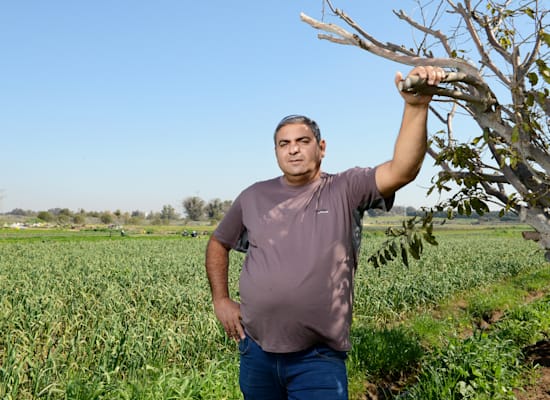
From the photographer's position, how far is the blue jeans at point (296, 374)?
2.22m

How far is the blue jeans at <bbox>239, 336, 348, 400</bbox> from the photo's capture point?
7.27ft

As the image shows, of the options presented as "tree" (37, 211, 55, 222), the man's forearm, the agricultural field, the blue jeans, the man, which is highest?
"tree" (37, 211, 55, 222)

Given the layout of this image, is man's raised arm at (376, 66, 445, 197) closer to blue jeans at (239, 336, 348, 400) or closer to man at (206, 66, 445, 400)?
man at (206, 66, 445, 400)

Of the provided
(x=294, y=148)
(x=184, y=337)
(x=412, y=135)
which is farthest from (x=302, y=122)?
(x=184, y=337)

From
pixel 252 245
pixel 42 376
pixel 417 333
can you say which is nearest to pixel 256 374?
pixel 252 245

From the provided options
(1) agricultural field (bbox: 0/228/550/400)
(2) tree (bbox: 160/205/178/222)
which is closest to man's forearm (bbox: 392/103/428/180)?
(1) agricultural field (bbox: 0/228/550/400)

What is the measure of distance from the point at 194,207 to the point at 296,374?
4851 inches

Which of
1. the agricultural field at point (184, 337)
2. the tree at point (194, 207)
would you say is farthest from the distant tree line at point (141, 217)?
the agricultural field at point (184, 337)

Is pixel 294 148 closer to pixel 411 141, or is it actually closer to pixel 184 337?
pixel 411 141

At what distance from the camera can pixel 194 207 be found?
123250 mm

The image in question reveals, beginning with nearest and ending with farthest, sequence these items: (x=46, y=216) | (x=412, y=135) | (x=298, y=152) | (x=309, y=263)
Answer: (x=412, y=135) → (x=309, y=263) → (x=298, y=152) → (x=46, y=216)

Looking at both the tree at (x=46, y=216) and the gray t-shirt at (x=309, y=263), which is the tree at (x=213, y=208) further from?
the gray t-shirt at (x=309, y=263)

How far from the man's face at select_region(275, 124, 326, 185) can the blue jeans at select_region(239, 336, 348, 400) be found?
961 mm

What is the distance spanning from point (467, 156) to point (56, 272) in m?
13.2
